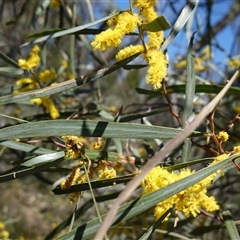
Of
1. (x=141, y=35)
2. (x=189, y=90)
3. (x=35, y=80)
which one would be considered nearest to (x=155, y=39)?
(x=141, y=35)

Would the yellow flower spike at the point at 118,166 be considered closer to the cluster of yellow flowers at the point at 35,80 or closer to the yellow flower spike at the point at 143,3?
the yellow flower spike at the point at 143,3

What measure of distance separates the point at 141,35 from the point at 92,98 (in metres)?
1.19

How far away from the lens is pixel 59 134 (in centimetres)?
63

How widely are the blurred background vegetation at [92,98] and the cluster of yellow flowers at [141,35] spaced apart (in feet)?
0.32

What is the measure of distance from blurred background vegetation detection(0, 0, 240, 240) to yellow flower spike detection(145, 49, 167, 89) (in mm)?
83

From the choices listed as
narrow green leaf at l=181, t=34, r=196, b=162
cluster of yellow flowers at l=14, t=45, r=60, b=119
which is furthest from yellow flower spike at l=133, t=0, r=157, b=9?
cluster of yellow flowers at l=14, t=45, r=60, b=119

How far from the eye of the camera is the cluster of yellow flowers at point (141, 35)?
0.64 meters

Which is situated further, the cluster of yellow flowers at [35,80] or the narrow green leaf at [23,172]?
the cluster of yellow flowers at [35,80]

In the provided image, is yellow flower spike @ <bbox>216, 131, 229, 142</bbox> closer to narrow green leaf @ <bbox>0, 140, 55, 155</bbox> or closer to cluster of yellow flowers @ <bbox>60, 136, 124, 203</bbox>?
cluster of yellow flowers @ <bbox>60, 136, 124, 203</bbox>

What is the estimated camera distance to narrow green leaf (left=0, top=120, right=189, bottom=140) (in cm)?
63

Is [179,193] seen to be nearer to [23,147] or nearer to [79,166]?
[79,166]

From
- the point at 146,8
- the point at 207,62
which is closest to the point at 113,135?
the point at 146,8

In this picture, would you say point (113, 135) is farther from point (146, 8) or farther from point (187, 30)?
point (187, 30)

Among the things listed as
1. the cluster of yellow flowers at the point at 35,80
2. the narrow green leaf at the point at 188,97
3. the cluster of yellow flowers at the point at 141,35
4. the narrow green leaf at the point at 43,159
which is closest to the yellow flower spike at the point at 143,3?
the cluster of yellow flowers at the point at 141,35
